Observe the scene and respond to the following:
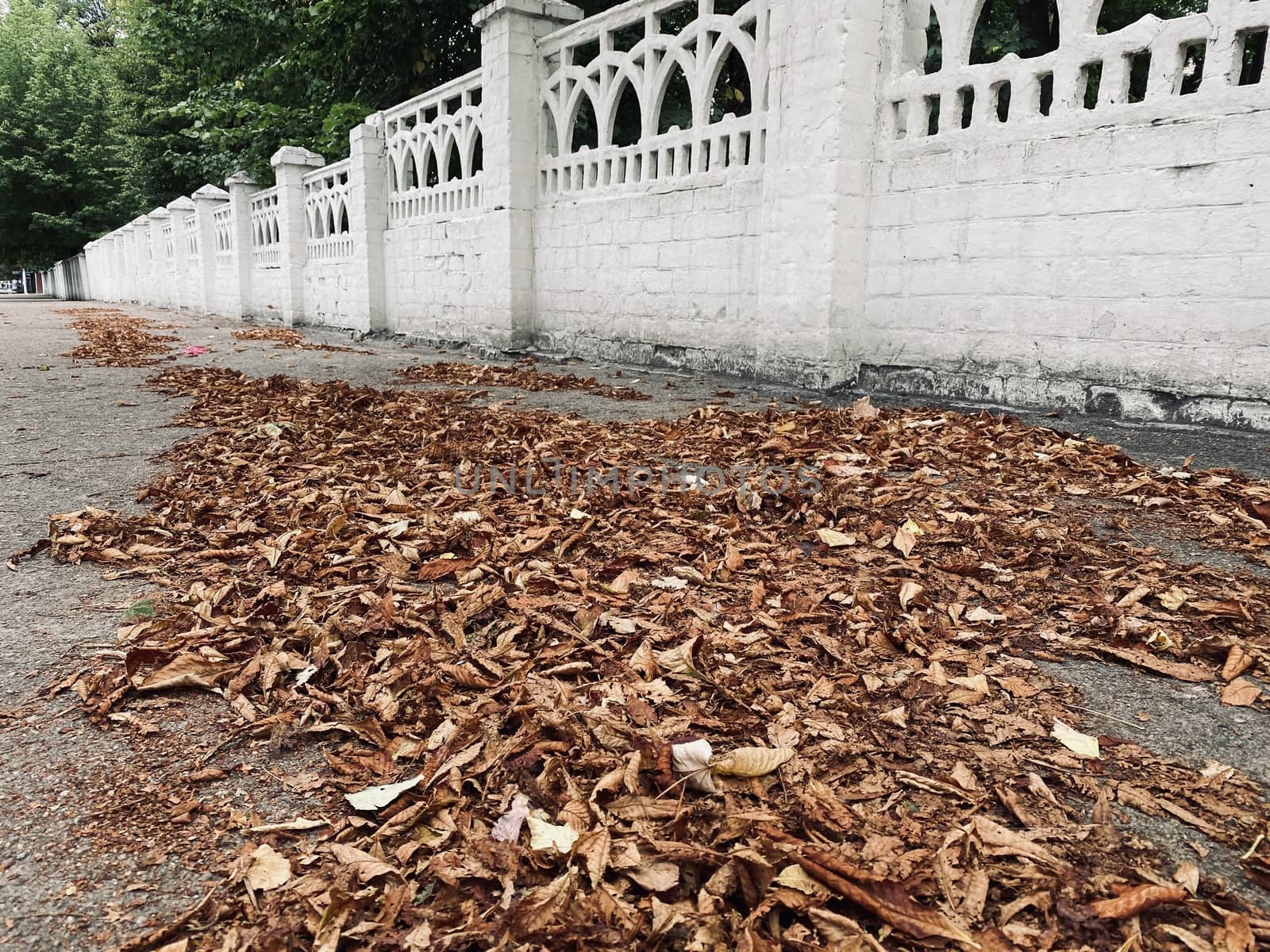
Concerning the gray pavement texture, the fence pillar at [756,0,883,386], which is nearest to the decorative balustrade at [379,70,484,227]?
the fence pillar at [756,0,883,386]

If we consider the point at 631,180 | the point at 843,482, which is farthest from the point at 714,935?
the point at 631,180

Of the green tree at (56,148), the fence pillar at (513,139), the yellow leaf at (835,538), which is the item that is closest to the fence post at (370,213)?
the fence pillar at (513,139)

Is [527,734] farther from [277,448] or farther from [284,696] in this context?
[277,448]

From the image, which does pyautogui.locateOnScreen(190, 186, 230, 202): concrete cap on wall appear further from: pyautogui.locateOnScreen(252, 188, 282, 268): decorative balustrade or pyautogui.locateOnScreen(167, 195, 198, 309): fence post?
pyautogui.locateOnScreen(252, 188, 282, 268): decorative balustrade

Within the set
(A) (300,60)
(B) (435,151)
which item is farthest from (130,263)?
(B) (435,151)

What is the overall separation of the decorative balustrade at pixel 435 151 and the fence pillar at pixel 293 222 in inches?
141

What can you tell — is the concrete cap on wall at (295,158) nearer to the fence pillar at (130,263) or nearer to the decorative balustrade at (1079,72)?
the decorative balustrade at (1079,72)

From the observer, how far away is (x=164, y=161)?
28547 mm

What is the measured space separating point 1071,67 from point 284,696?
16.7 feet

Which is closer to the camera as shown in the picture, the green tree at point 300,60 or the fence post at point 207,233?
the green tree at point 300,60

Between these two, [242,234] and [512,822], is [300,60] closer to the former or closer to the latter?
[242,234]

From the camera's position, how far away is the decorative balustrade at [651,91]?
21.6 feet

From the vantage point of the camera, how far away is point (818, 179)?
5758 millimetres

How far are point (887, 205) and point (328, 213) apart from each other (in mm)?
11493
